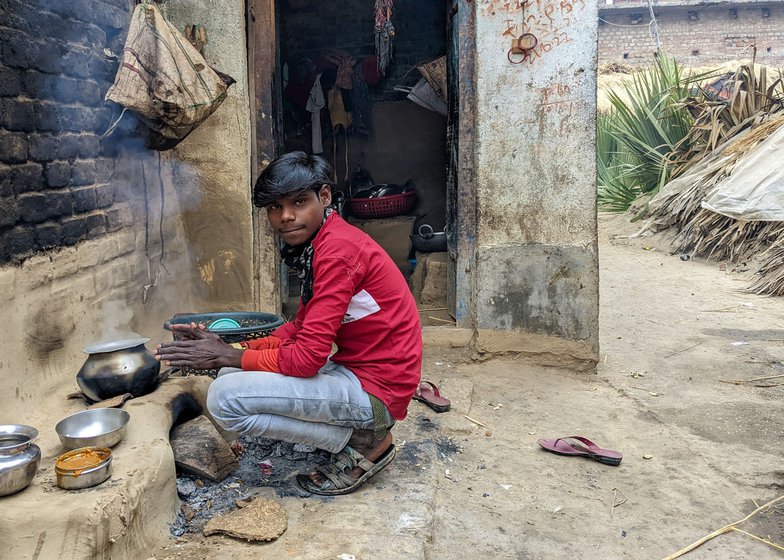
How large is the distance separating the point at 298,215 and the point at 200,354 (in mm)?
650

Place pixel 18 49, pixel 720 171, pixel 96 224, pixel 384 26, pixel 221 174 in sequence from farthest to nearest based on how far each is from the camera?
pixel 720 171 → pixel 384 26 → pixel 221 174 → pixel 96 224 → pixel 18 49

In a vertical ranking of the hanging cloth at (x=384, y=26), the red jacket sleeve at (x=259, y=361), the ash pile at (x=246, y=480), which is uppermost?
the hanging cloth at (x=384, y=26)

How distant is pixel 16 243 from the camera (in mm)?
2910

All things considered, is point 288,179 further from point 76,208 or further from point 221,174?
point 221,174

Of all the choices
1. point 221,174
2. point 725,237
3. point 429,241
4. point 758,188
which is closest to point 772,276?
point 758,188

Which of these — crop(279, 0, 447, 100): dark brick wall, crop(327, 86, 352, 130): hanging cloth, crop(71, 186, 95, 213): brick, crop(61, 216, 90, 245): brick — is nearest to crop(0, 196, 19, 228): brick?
crop(61, 216, 90, 245): brick

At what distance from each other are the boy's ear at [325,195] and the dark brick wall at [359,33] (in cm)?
576

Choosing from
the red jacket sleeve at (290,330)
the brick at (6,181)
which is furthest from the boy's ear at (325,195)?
the brick at (6,181)

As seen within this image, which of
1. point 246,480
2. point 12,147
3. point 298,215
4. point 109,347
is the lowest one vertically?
point 246,480

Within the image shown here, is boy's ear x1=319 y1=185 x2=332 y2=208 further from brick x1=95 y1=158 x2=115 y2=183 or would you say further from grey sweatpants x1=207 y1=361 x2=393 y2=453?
brick x1=95 y1=158 x2=115 y2=183

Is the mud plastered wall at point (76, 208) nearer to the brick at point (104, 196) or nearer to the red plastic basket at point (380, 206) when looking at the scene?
the brick at point (104, 196)

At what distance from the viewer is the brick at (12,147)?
283 cm

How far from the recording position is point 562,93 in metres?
4.38

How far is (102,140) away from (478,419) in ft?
9.04
